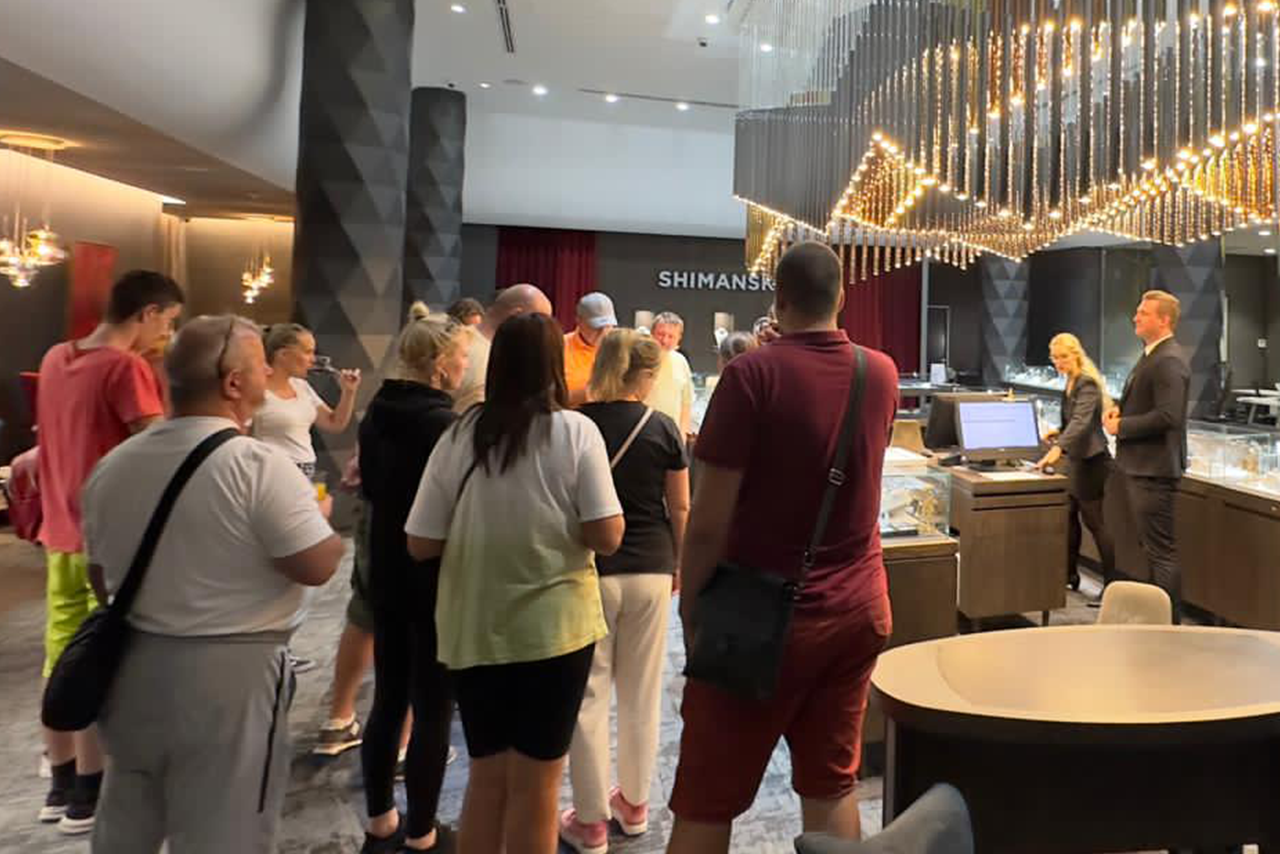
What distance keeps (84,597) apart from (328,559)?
1.50 m

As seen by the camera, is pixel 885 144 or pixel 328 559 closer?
pixel 328 559

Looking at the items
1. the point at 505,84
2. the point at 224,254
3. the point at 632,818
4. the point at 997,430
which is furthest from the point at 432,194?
the point at 632,818

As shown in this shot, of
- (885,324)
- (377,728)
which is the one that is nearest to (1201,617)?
(377,728)

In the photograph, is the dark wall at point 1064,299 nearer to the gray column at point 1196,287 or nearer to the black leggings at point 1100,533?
the gray column at point 1196,287

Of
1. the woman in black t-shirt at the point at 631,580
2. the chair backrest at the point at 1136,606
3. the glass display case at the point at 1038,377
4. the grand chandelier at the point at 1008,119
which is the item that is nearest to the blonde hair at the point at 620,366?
the woman in black t-shirt at the point at 631,580

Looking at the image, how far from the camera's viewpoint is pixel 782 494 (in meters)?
1.58

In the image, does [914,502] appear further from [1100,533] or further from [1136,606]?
[1100,533]

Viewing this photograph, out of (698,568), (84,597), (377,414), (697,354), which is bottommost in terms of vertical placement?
(84,597)

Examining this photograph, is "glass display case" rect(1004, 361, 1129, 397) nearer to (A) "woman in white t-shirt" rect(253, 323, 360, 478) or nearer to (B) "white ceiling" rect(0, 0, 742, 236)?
(B) "white ceiling" rect(0, 0, 742, 236)

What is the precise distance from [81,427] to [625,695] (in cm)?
179

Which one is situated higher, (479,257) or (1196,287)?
(479,257)

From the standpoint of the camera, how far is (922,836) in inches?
38.7

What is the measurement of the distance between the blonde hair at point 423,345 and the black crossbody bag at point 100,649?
70 centimetres

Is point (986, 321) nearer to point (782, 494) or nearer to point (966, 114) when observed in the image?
point (966, 114)
